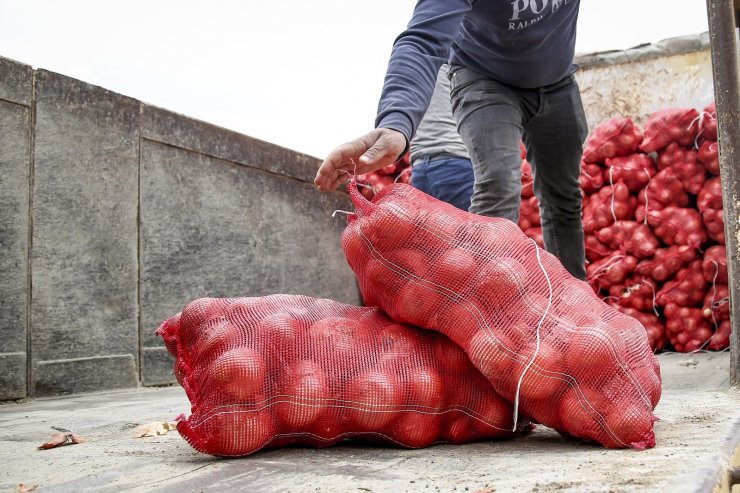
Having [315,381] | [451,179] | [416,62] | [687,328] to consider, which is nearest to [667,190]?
[687,328]

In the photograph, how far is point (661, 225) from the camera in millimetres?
4805

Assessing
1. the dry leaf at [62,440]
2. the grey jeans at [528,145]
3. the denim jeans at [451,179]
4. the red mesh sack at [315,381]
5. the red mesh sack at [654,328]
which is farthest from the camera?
the red mesh sack at [654,328]

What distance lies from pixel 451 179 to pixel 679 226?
2084 mm

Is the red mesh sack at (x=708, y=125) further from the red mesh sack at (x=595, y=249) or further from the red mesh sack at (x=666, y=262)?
the red mesh sack at (x=595, y=249)

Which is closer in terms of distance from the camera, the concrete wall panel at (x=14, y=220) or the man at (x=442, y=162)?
the concrete wall panel at (x=14, y=220)

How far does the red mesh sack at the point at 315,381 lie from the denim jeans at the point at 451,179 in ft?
6.03

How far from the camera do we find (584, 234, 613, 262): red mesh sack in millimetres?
5152

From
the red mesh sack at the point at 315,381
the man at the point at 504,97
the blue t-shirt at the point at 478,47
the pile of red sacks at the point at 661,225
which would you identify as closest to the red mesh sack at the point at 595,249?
the pile of red sacks at the point at 661,225

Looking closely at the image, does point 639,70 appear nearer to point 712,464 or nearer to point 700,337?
point 700,337

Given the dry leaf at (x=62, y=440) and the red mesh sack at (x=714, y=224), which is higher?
the red mesh sack at (x=714, y=224)

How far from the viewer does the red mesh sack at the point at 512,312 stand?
1.50m

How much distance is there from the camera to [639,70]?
5.95 metres

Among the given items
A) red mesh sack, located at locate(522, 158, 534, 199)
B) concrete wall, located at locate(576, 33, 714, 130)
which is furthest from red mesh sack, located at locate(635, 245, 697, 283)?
concrete wall, located at locate(576, 33, 714, 130)

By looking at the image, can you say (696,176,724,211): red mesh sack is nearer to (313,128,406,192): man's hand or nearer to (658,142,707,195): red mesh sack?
(658,142,707,195): red mesh sack
